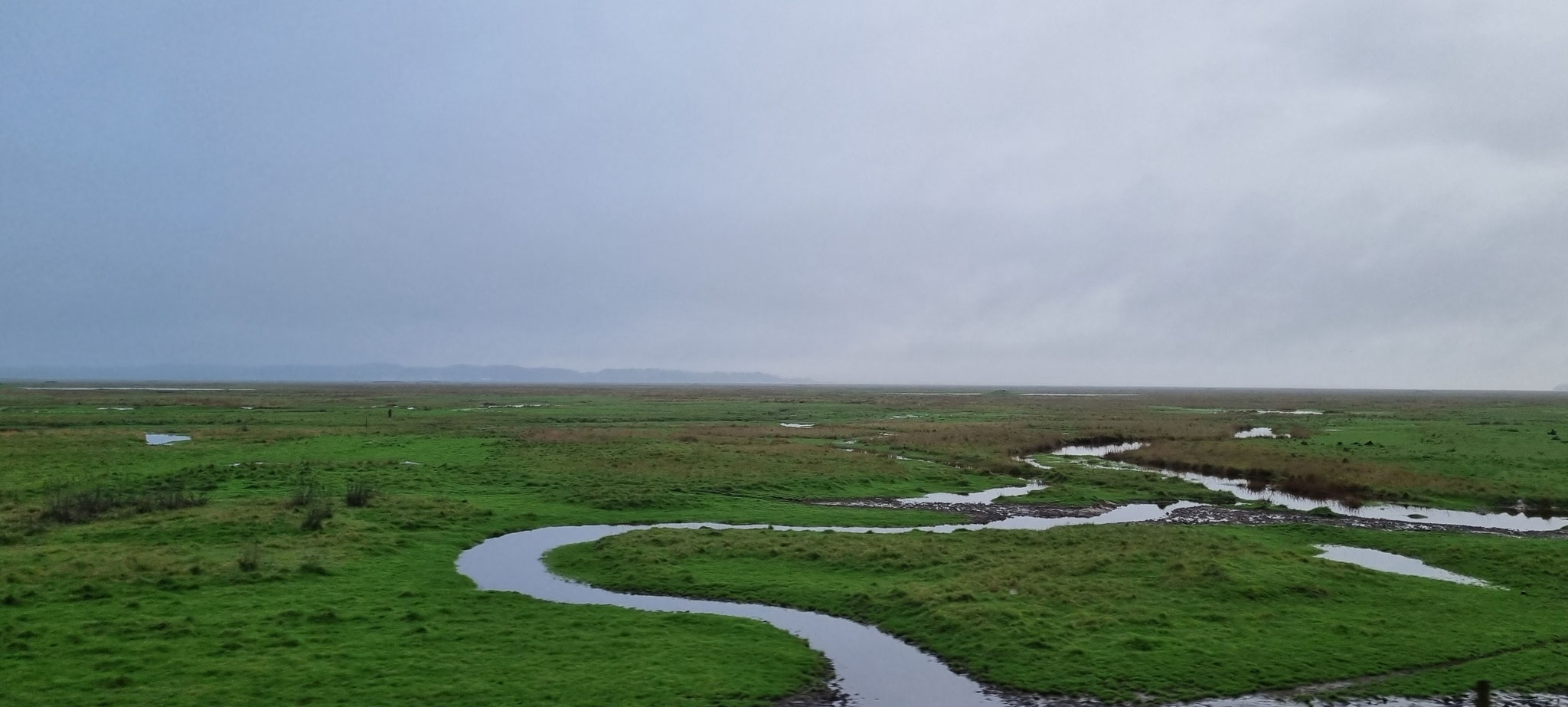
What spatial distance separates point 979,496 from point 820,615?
2424 cm

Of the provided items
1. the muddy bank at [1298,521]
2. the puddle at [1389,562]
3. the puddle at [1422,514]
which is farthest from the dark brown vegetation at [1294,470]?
the puddle at [1389,562]

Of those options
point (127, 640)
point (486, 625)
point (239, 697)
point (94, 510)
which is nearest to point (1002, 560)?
point (486, 625)

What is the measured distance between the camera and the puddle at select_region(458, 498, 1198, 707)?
16.9 meters

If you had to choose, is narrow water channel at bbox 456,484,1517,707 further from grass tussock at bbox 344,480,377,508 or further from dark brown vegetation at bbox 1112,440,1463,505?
dark brown vegetation at bbox 1112,440,1463,505

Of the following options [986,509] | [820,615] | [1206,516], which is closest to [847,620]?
[820,615]

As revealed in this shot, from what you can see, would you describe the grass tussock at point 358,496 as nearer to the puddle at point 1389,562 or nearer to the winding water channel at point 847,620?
the winding water channel at point 847,620

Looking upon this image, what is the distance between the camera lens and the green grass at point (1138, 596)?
1809cm

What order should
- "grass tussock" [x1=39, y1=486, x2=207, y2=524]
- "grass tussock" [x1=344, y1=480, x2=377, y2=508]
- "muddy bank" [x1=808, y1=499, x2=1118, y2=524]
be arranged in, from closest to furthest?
1. "grass tussock" [x1=39, y1=486, x2=207, y2=524]
2. "grass tussock" [x1=344, y1=480, x2=377, y2=508]
3. "muddy bank" [x1=808, y1=499, x2=1118, y2=524]

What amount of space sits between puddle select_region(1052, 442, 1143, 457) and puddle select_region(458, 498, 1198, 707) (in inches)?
1211

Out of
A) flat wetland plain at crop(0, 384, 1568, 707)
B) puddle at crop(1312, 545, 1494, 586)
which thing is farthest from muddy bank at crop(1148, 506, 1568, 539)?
puddle at crop(1312, 545, 1494, 586)

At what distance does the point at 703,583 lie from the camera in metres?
24.8

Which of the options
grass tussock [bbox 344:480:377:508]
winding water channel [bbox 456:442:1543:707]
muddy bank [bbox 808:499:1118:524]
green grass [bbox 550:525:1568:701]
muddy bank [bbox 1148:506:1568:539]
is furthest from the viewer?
muddy bank [bbox 808:499:1118:524]

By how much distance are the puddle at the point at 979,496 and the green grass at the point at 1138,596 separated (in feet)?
34.6

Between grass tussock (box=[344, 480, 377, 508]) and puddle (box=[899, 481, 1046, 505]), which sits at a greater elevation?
grass tussock (box=[344, 480, 377, 508])
